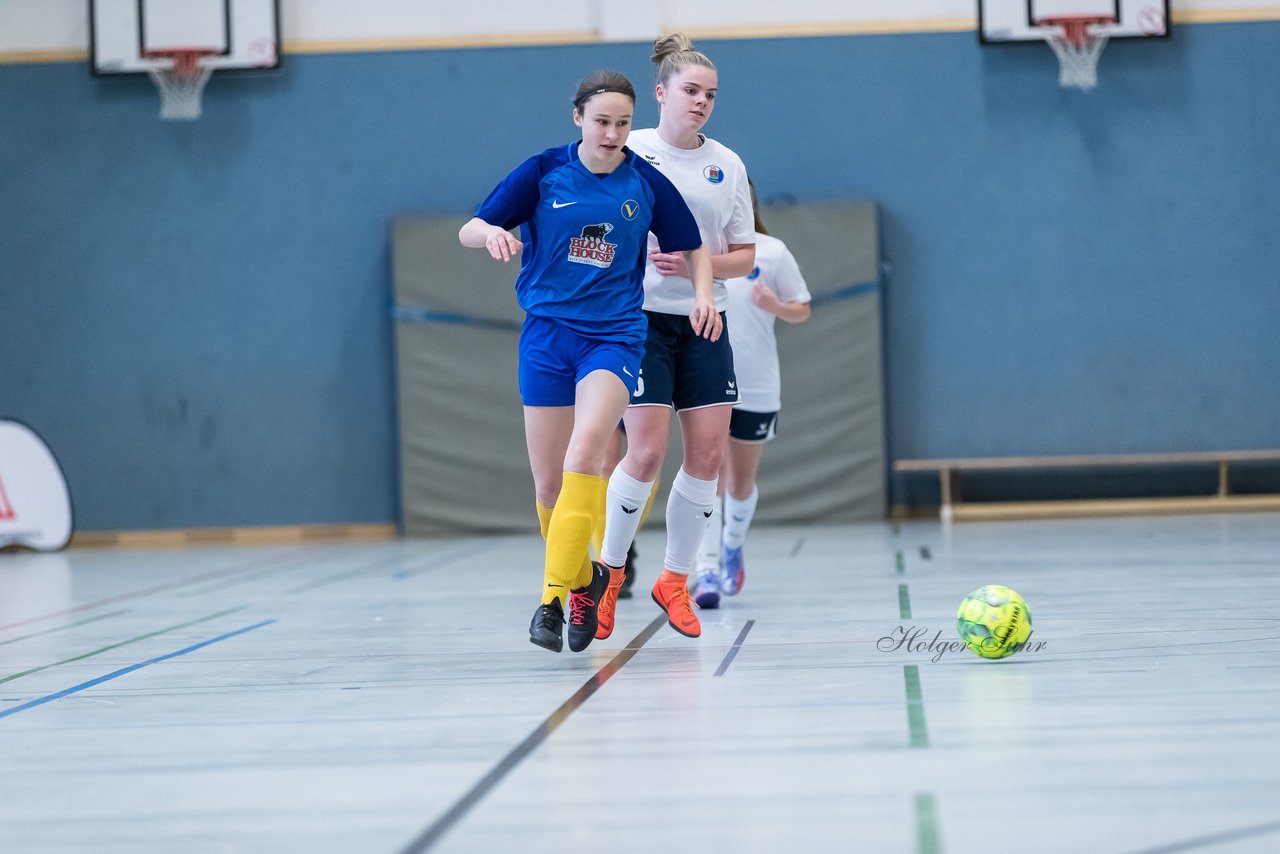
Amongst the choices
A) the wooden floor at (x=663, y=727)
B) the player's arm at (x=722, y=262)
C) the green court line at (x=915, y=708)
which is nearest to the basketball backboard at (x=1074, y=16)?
the wooden floor at (x=663, y=727)

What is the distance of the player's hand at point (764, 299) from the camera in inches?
212

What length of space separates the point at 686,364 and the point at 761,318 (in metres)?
1.42

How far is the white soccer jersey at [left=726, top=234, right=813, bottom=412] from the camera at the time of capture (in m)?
5.52

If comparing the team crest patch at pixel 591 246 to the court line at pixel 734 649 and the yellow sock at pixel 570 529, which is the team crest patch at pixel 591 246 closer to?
the yellow sock at pixel 570 529

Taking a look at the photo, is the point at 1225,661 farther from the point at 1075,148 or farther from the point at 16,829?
the point at 1075,148

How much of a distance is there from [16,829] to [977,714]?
187 cm

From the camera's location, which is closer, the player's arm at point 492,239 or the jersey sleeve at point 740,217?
the player's arm at point 492,239

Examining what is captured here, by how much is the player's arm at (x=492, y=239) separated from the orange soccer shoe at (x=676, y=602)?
1174 millimetres

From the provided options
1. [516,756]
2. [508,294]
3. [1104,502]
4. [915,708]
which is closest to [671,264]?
[915,708]

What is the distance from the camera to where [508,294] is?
1060 cm

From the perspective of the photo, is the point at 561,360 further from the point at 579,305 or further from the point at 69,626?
the point at 69,626

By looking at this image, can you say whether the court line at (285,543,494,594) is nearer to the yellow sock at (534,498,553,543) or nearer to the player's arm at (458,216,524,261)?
the yellow sock at (534,498,553,543)

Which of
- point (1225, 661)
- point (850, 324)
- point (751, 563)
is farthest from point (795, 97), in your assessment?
point (1225, 661)

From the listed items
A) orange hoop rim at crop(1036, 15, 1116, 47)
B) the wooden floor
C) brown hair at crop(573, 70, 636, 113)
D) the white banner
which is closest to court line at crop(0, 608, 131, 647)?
the wooden floor
